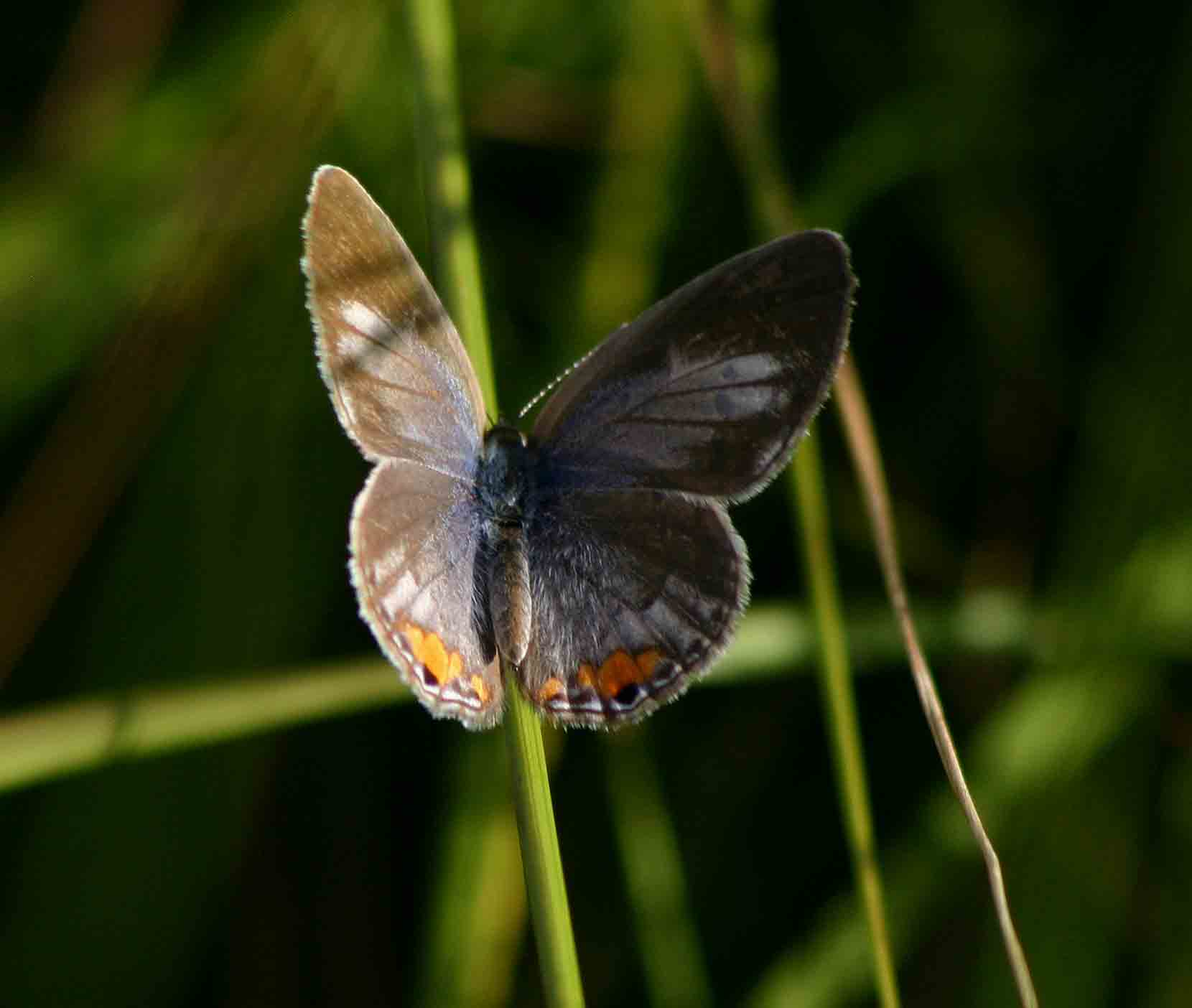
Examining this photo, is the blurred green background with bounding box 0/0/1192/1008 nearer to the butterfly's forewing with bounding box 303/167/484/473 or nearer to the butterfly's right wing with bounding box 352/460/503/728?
the butterfly's right wing with bounding box 352/460/503/728

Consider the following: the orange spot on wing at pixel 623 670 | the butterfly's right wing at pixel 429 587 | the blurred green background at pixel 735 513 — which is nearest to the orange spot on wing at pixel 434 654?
the butterfly's right wing at pixel 429 587

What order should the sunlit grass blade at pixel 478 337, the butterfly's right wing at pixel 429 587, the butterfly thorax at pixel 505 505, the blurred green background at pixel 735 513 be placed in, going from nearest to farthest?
the sunlit grass blade at pixel 478 337
the butterfly's right wing at pixel 429 587
the butterfly thorax at pixel 505 505
the blurred green background at pixel 735 513

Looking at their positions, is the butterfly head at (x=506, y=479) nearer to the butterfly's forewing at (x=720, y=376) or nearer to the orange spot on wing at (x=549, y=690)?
the butterfly's forewing at (x=720, y=376)

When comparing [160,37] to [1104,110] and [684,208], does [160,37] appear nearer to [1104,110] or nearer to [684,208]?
[684,208]

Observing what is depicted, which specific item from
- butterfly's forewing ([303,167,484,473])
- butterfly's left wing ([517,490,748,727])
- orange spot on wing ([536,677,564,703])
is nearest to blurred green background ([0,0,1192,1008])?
butterfly's left wing ([517,490,748,727])

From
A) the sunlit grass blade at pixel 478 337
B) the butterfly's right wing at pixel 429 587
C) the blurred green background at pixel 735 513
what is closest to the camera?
the sunlit grass blade at pixel 478 337

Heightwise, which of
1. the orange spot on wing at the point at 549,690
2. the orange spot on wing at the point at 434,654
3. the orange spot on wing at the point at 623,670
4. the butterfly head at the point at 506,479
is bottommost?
the orange spot on wing at the point at 623,670

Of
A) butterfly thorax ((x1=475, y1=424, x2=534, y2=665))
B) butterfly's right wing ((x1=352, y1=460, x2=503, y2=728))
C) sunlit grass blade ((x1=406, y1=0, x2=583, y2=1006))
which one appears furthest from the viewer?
butterfly thorax ((x1=475, y1=424, x2=534, y2=665))

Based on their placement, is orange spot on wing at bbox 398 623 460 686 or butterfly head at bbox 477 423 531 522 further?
butterfly head at bbox 477 423 531 522

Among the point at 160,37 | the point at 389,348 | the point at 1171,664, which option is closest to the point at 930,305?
the point at 1171,664
